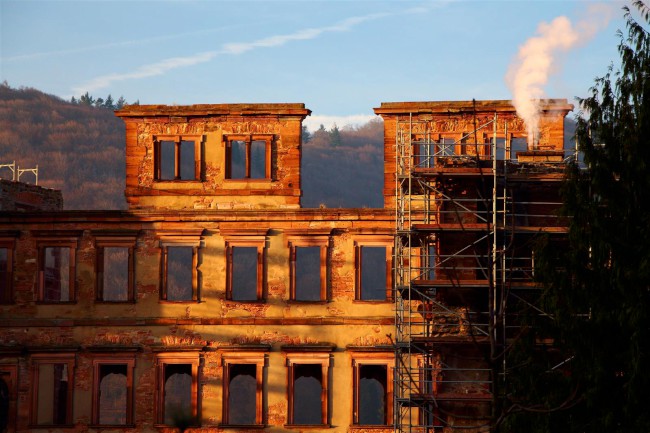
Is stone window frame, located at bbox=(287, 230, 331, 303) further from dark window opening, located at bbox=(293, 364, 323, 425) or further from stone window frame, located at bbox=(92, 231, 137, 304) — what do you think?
dark window opening, located at bbox=(293, 364, 323, 425)

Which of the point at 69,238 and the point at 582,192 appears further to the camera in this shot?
the point at 69,238

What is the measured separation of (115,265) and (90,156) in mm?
35968

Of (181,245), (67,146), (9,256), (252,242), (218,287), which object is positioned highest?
(67,146)

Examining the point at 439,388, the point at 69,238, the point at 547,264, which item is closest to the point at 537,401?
the point at 547,264

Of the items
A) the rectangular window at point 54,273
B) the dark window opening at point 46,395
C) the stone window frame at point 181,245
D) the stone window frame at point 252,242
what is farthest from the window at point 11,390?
the stone window frame at point 252,242

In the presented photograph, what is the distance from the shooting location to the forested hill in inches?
5901

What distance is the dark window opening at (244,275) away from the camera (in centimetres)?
12154

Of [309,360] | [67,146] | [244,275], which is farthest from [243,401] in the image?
[309,360]

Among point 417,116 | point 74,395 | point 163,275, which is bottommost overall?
point 74,395

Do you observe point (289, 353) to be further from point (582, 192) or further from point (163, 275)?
point (582, 192)

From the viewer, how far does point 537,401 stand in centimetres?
3478

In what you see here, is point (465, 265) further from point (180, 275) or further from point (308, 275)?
point (308, 275)

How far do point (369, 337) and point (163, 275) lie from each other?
7237mm

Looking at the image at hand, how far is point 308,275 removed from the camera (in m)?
124
